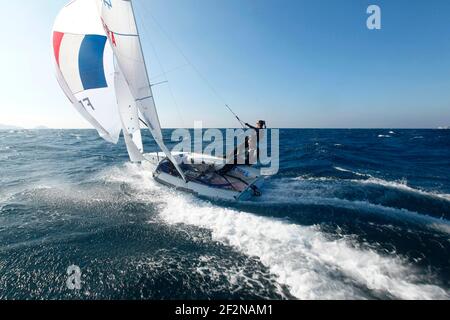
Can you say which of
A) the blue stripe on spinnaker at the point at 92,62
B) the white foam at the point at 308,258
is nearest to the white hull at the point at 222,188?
the white foam at the point at 308,258

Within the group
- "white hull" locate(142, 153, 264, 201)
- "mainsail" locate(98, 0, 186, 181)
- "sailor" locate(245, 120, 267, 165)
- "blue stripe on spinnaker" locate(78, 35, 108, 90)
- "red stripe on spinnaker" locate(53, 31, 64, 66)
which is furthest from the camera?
"sailor" locate(245, 120, 267, 165)

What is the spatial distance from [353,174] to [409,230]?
21.3 ft

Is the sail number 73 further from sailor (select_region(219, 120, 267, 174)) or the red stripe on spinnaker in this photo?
sailor (select_region(219, 120, 267, 174))

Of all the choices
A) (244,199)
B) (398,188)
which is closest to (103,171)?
(244,199)

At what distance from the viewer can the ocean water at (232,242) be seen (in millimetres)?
4562

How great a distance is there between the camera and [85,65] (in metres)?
9.88

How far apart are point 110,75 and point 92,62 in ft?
2.96

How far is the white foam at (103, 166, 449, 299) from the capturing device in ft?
14.4

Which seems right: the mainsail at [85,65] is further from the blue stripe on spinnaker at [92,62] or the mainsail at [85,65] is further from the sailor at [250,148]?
the sailor at [250,148]

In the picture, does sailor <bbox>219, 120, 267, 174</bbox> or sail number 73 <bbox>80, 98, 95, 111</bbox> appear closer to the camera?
sail number 73 <bbox>80, 98, 95, 111</bbox>

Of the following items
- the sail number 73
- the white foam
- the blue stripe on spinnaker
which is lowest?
the white foam

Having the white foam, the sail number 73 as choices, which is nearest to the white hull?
the white foam

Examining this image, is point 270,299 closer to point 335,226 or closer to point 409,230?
point 335,226

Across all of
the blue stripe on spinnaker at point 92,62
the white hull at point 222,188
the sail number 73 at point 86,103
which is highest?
the blue stripe on spinnaker at point 92,62
